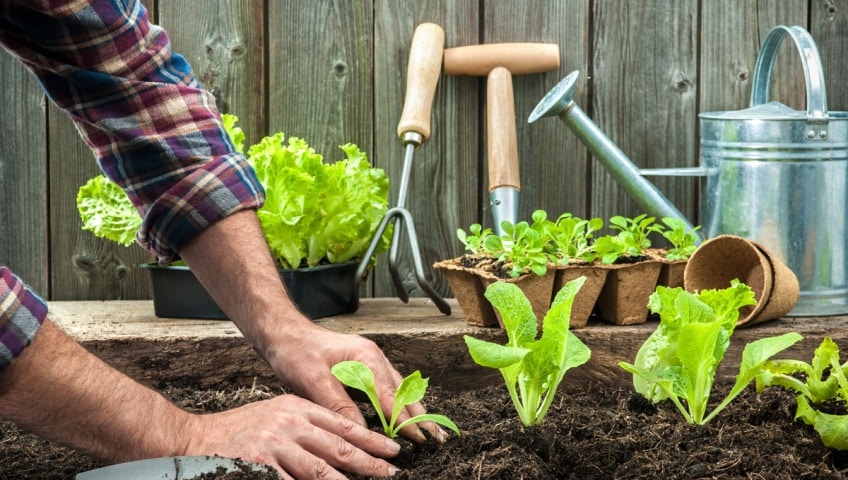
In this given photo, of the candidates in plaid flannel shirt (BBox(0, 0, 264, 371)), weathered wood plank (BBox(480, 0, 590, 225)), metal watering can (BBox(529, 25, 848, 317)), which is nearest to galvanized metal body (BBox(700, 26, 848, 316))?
metal watering can (BBox(529, 25, 848, 317))

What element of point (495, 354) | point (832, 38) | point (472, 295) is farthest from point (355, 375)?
point (832, 38)

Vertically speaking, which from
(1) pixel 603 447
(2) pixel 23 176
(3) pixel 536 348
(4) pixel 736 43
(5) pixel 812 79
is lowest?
(1) pixel 603 447

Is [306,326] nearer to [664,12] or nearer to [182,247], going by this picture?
[182,247]

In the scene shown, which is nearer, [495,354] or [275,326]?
[495,354]

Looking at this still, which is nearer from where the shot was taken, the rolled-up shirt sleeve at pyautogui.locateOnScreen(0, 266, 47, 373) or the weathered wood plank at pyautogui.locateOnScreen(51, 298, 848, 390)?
the rolled-up shirt sleeve at pyautogui.locateOnScreen(0, 266, 47, 373)

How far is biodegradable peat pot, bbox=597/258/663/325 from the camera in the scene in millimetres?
1662

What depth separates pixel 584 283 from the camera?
5.41ft

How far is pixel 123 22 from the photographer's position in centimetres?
127

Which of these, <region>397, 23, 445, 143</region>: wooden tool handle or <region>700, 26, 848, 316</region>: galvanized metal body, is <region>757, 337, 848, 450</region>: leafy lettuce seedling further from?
<region>397, 23, 445, 143</region>: wooden tool handle

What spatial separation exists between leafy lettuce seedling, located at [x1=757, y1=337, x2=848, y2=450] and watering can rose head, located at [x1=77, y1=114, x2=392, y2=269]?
2.91ft

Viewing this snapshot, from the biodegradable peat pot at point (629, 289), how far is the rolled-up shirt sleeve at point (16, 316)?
0.97m

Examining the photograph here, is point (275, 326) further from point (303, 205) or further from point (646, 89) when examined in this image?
point (646, 89)

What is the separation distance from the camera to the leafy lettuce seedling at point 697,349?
1.11m

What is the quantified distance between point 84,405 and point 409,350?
2.21 ft
